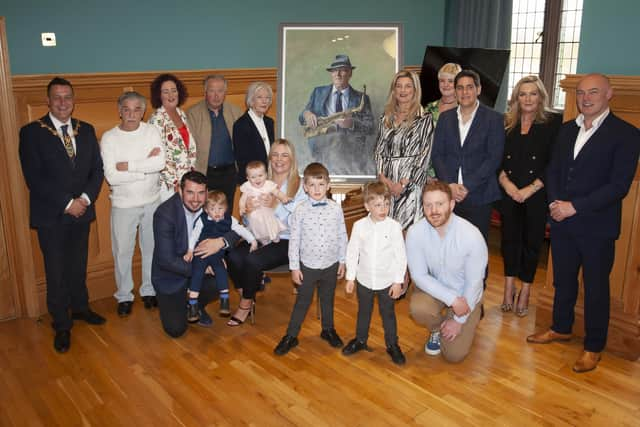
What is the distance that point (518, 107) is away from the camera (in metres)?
3.77

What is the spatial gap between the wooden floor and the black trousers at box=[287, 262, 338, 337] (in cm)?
19

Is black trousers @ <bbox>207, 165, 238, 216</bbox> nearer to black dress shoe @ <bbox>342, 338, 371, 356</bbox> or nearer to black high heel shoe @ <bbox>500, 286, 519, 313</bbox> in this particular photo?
black dress shoe @ <bbox>342, 338, 371, 356</bbox>

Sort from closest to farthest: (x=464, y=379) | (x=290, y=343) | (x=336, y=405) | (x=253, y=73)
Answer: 1. (x=336, y=405)
2. (x=464, y=379)
3. (x=290, y=343)
4. (x=253, y=73)

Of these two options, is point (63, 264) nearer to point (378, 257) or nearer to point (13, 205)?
point (13, 205)

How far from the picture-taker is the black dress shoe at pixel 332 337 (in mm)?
3541

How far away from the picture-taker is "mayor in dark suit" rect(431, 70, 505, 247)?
3.63m

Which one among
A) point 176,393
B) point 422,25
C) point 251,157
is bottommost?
point 176,393

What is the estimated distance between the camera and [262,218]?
12.3ft

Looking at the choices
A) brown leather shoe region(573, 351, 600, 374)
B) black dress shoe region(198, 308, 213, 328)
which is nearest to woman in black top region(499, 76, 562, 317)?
brown leather shoe region(573, 351, 600, 374)

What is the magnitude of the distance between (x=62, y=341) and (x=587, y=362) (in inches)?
120

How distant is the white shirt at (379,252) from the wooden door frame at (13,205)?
2.20m

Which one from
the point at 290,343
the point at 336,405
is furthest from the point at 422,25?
the point at 336,405

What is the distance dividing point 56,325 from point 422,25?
4.58 m

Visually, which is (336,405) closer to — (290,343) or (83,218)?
(290,343)
